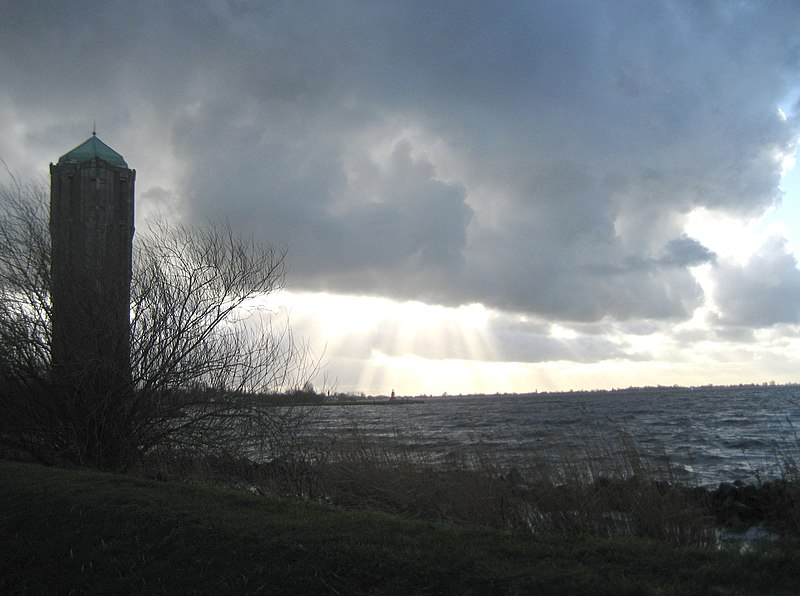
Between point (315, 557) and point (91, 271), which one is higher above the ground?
point (91, 271)

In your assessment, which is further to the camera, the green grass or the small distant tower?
the small distant tower

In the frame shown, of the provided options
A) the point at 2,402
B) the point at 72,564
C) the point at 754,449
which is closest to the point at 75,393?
the point at 2,402

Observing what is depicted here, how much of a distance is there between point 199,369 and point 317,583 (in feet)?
34.4

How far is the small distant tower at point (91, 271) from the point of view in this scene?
1401 centimetres

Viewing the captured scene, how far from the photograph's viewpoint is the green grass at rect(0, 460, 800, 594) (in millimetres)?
4848

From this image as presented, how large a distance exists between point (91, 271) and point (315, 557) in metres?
11.9

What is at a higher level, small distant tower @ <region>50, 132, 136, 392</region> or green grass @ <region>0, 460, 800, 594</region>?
small distant tower @ <region>50, 132, 136, 392</region>

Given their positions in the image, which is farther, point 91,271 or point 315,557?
point 91,271

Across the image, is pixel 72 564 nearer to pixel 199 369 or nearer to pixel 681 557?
pixel 681 557

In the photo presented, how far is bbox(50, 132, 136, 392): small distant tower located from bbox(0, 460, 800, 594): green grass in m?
6.82

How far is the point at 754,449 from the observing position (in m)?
21.7

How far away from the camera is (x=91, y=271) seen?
15055 mm

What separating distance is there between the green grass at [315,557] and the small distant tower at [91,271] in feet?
22.4

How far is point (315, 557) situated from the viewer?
5.43 m
